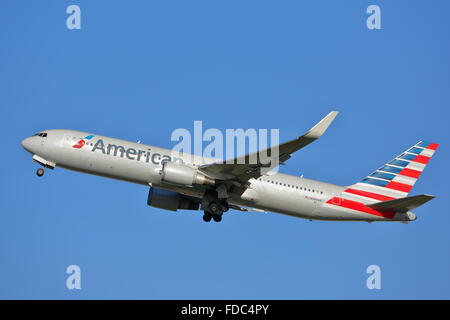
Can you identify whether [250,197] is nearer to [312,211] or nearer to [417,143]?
[312,211]

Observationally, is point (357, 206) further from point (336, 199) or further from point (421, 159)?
point (421, 159)

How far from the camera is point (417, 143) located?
159 feet

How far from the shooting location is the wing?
35688mm

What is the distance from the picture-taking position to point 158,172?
41.1 m

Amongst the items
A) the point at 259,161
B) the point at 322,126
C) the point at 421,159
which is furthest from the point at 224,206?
the point at 421,159

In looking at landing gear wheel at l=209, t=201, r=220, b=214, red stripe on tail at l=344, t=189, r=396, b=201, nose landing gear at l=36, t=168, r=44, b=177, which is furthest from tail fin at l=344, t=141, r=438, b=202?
nose landing gear at l=36, t=168, r=44, b=177

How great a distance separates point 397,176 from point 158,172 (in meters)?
16.7

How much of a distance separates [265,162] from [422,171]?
1375 centimetres

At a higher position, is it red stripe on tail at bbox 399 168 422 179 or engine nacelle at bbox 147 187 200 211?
red stripe on tail at bbox 399 168 422 179

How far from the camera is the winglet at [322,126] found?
3528 cm

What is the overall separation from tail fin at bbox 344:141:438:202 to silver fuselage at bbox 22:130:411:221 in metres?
1.77

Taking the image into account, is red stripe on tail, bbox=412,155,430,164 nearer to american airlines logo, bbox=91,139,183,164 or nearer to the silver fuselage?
the silver fuselage

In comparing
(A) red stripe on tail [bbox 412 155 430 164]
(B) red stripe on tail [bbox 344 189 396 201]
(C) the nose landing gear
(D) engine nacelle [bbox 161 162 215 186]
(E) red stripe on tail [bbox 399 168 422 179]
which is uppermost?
(A) red stripe on tail [bbox 412 155 430 164]

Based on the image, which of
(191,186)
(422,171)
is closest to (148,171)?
(191,186)
